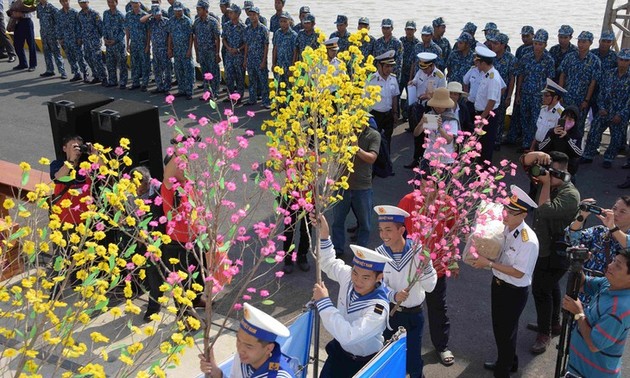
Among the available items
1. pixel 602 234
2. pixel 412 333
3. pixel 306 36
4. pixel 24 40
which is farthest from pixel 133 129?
pixel 24 40

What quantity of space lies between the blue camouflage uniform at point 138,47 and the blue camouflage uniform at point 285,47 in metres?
2.96

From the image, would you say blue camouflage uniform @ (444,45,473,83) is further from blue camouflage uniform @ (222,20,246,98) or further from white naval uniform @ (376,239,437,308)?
white naval uniform @ (376,239,437,308)

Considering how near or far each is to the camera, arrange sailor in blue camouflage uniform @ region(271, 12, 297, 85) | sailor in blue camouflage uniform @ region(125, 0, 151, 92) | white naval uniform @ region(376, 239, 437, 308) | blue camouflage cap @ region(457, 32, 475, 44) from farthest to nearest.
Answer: sailor in blue camouflage uniform @ region(125, 0, 151, 92)
sailor in blue camouflage uniform @ region(271, 12, 297, 85)
blue camouflage cap @ region(457, 32, 475, 44)
white naval uniform @ region(376, 239, 437, 308)

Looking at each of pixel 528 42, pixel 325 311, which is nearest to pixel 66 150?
pixel 325 311

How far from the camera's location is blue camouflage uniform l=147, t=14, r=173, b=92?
1409cm

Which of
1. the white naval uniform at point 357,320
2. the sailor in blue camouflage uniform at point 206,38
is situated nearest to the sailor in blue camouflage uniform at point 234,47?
the sailor in blue camouflage uniform at point 206,38

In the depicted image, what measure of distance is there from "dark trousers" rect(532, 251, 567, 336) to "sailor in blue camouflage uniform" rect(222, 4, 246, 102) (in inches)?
332

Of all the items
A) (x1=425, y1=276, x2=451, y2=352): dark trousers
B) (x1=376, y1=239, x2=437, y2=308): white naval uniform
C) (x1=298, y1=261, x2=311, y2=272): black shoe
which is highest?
(x1=376, y1=239, x2=437, y2=308): white naval uniform

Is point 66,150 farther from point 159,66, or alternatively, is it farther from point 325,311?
point 159,66

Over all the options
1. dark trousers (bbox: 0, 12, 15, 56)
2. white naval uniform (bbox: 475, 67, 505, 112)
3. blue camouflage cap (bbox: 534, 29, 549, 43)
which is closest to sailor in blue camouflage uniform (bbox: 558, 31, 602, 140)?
blue camouflage cap (bbox: 534, 29, 549, 43)

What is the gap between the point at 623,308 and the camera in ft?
15.5

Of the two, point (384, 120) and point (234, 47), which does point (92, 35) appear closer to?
point (234, 47)

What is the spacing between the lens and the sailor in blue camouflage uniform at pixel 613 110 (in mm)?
10336

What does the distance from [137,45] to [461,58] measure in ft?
21.1
